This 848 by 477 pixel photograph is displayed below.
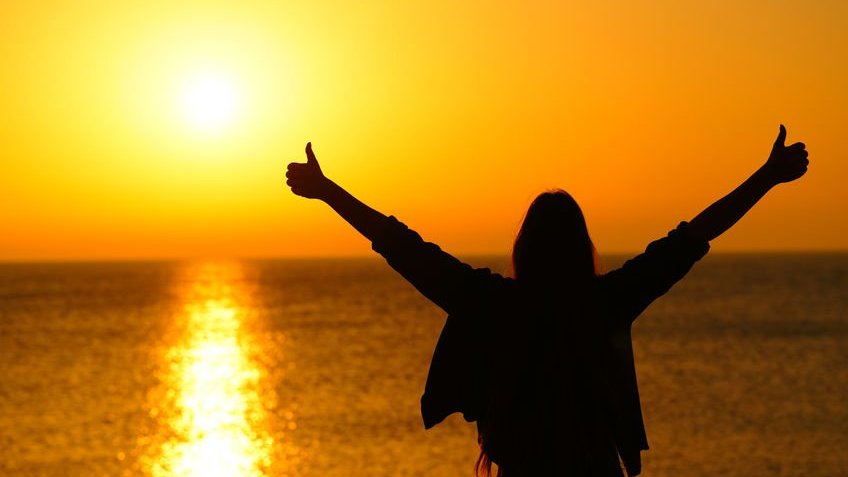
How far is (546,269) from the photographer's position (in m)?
4.25

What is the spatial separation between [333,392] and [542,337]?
51.8 meters

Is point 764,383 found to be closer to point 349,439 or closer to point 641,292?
point 349,439

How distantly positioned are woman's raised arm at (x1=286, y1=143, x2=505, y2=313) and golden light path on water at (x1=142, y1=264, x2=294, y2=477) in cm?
3152

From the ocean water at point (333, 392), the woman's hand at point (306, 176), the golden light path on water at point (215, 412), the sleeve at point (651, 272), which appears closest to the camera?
the sleeve at point (651, 272)

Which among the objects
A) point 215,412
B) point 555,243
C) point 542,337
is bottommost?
point 542,337

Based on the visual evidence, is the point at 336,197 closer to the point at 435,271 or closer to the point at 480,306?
the point at 435,271

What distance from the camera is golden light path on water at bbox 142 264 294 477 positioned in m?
37.9

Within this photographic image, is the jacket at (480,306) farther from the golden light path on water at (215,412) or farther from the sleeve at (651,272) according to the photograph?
the golden light path on water at (215,412)

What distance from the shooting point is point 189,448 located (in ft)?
135

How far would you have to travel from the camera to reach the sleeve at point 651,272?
14.2ft

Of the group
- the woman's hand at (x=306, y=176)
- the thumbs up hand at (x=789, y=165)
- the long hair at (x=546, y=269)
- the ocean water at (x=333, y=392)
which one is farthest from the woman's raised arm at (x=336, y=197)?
the ocean water at (x=333, y=392)

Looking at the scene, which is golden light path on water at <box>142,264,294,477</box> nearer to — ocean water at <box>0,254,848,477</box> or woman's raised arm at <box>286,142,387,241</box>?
ocean water at <box>0,254,848,477</box>

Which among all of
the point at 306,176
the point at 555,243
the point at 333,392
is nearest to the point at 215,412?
the point at 333,392

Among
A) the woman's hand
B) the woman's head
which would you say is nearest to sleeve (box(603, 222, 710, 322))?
the woman's head
